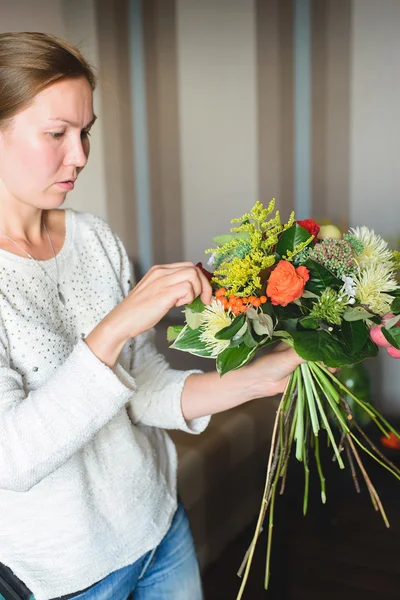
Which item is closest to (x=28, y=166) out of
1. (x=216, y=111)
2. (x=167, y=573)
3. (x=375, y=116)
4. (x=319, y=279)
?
(x=319, y=279)

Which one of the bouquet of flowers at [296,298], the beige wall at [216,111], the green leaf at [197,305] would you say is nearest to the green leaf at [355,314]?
the bouquet of flowers at [296,298]

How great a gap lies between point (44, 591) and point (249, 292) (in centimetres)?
60

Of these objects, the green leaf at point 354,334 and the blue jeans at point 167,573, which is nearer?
the green leaf at point 354,334

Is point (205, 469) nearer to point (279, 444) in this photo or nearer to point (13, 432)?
point (279, 444)

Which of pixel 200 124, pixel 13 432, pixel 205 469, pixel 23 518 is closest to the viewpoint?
pixel 13 432

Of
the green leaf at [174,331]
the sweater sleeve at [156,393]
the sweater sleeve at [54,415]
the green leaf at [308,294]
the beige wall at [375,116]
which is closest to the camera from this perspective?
the sweater sleeve at [54,415]

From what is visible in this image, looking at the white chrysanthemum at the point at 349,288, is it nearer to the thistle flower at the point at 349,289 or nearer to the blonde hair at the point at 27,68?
the thistle flower at the point at 349,289

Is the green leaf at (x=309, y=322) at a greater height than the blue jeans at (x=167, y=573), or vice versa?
the green leaf at (x=309, y=322)

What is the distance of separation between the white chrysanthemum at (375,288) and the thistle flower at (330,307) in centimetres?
4

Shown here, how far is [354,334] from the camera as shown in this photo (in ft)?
3.68

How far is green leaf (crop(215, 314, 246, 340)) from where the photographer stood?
106cm

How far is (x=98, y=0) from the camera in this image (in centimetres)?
351

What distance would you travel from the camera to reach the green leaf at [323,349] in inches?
42.2

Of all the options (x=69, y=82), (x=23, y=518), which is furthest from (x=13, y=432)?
(x=69, y=82)
